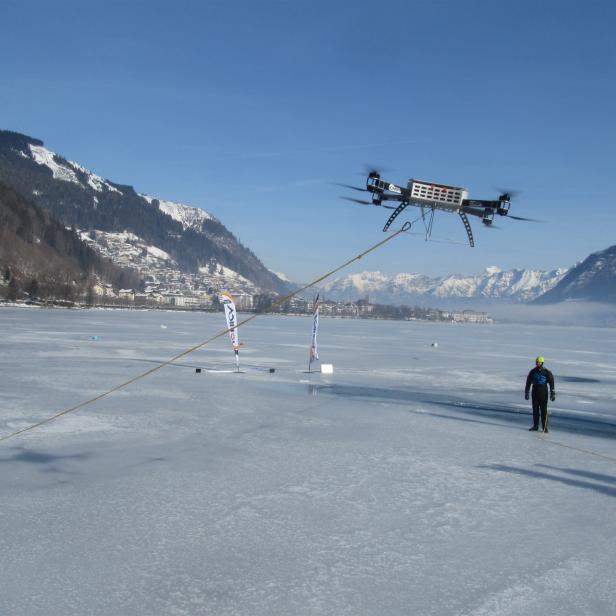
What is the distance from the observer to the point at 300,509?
22.3ft

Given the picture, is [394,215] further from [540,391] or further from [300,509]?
[300,509]

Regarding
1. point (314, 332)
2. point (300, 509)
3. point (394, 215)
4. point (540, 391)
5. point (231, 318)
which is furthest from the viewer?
point (314, 332)

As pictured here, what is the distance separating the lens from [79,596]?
15.1 feet

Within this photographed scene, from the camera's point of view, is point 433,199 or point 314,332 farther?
point 314,332

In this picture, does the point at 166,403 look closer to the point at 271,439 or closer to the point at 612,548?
the point at 271,439

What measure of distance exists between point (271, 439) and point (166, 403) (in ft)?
15.0

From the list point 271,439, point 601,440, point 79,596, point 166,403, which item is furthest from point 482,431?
point 79,596

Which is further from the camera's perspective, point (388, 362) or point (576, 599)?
point (388, 362)

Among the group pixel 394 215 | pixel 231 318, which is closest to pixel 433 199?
pixel 394 215

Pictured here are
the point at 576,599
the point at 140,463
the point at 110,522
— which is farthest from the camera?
the point at 140,463

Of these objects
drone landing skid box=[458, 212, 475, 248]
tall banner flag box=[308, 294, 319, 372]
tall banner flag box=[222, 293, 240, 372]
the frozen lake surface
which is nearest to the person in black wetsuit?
the frozen lake surface

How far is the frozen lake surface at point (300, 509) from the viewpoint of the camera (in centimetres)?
478

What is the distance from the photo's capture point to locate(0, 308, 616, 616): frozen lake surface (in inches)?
188

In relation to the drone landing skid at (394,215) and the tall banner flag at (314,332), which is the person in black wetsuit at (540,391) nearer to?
the drone landing skid at (394,215)
